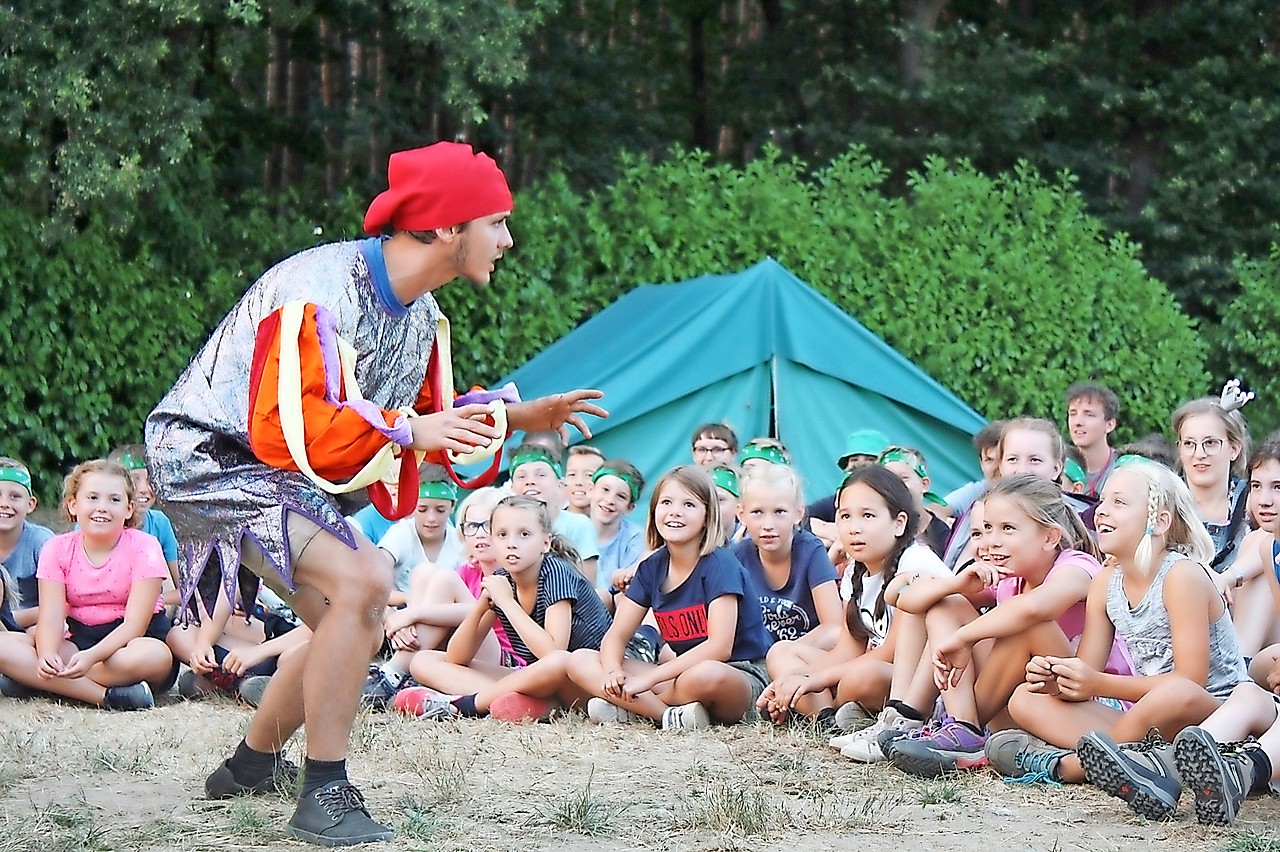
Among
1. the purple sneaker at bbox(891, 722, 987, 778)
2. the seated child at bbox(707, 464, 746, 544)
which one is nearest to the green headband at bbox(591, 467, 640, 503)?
the seated child at bbox(707, 464, 746, 544)

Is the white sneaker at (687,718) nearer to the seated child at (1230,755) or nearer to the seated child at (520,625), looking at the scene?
the seated child at (520,625)

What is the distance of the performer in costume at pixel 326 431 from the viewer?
3379 millimetres

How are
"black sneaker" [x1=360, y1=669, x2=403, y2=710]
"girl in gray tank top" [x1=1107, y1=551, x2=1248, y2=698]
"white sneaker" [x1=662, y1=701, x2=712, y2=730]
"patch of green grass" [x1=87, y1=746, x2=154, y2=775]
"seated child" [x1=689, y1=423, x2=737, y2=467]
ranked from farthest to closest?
"seated child" [x1=689, y1=423, x2=737, y2=467]
"black sneaker" [x1=360, y1=669, x2=403, y2=710]
"white sneaker" [x1=662, y1=701, x2=712, y2=730]
"patch of green grass" [x1=87, y1=746, x2=154, y2=775]
"girl in gray tank top" [x1=1107, y1=551, x2=1248, y2=698]

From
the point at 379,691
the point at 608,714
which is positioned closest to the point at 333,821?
the point at 608,714

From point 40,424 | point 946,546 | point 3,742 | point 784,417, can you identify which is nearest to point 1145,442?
point 946,546

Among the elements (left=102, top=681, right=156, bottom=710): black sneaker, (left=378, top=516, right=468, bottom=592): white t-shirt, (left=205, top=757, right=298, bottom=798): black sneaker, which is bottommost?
(left=102, top=681, right=156, bottom=710): black sneaker

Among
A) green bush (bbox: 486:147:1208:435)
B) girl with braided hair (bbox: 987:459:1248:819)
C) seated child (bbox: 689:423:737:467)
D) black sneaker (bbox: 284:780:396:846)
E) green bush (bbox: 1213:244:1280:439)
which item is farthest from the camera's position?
green bush (bbox: 1213:244:1280:439)

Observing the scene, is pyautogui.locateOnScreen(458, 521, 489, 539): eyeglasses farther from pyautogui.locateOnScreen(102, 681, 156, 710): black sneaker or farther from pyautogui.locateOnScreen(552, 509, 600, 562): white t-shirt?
pyautogui.locateOnScreen(102, 681, 156, 710): black sneaker

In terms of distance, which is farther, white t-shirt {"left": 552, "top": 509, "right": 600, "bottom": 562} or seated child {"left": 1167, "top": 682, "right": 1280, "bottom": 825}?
white t-shirt {"left": 552, "top": 509, "right": 600, "bottom": 562}

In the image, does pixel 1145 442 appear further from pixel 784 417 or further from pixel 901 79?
pixel 901 79

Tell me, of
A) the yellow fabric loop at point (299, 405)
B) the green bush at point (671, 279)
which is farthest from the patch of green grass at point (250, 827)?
the green bush at point (671, 279)

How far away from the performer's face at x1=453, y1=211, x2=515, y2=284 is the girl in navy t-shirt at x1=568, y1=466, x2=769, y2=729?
1704 mm

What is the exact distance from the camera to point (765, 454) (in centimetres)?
661

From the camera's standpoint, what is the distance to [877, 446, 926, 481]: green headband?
6.18 meters
